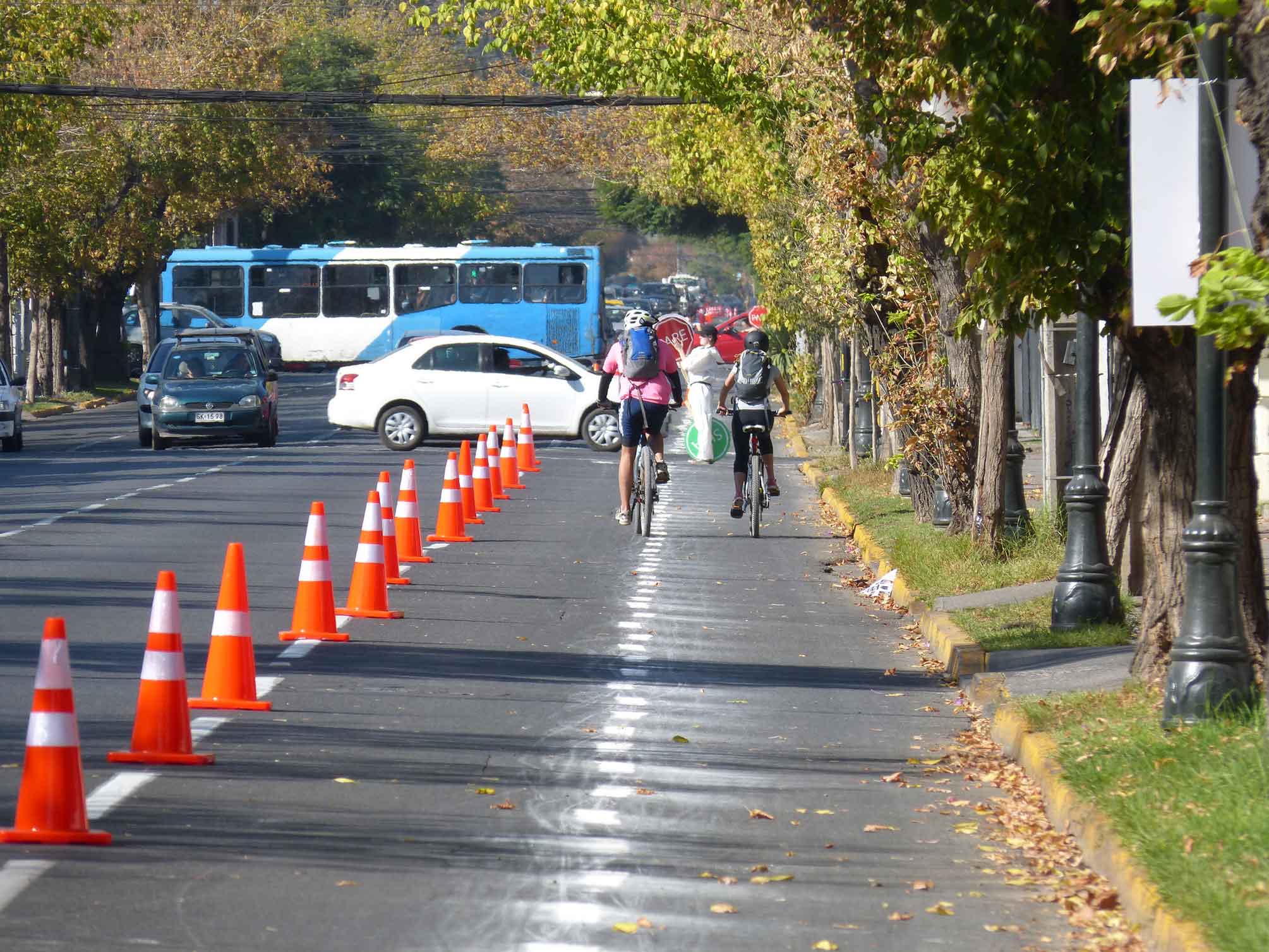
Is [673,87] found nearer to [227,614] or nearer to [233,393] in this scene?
[233,393]

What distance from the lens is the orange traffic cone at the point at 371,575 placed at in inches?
478

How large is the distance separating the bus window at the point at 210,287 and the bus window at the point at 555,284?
26.6 ft

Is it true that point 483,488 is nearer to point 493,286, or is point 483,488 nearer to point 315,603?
point 315,603

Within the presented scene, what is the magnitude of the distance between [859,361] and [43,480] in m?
10.0

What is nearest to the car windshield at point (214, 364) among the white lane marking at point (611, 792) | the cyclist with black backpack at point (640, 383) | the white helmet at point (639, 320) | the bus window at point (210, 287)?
the cyclist with black backpack at point (640, 383)

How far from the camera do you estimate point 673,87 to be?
72.0 feet

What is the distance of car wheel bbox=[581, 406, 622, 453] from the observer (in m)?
28.9

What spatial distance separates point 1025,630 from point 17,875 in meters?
6.47

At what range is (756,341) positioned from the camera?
17.7m

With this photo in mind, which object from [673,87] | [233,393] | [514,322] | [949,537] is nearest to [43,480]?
[233,393]

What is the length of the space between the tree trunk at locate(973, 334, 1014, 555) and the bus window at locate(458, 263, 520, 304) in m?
35.2

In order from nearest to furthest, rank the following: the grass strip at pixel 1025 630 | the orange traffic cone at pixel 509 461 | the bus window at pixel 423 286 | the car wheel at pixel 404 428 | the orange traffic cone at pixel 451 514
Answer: the grass strip at pixel 1025 630 → the orange traffic cone at pixel 451 514 → the orange traffic cone at pixel 509 461 → the car wheel at pixel 404 428 → the bus window at pixel 423 286

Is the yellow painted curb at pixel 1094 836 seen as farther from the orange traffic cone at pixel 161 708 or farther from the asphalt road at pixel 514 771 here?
the orange traffic cone at pixel 161 708

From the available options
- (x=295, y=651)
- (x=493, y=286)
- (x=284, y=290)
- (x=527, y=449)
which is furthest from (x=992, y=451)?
(x=284, y=290)
